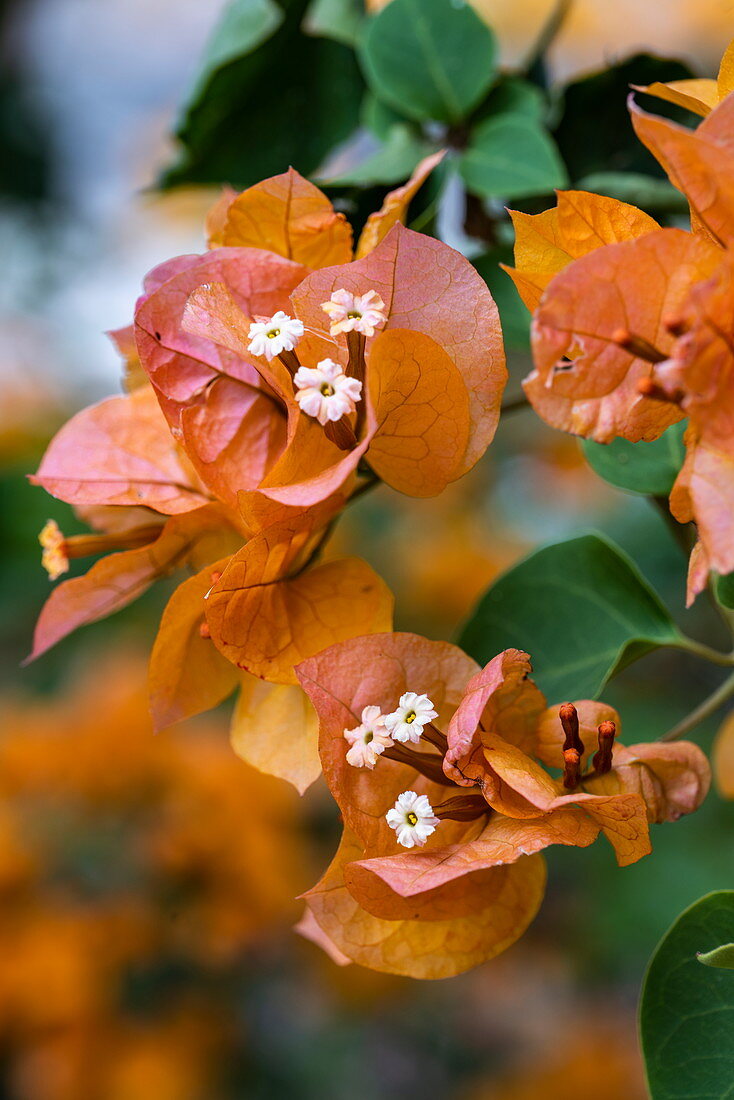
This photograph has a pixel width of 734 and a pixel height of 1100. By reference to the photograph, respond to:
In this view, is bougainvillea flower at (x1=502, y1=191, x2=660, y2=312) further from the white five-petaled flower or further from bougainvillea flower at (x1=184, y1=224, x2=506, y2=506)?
the white five-petaled flower

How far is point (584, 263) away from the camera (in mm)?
316

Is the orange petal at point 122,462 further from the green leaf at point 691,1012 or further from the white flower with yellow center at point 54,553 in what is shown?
the green leaf at point 691,1012

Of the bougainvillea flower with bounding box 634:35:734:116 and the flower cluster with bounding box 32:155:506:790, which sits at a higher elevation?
the bougainvillea flower with bounding box 634:35:734:116

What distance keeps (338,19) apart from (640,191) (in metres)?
0.30

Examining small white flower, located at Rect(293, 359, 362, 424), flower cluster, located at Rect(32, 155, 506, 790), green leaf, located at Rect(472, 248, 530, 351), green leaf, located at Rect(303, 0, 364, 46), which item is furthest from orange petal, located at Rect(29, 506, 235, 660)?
green leaf, located at Rect(303, 0, 364, 46)

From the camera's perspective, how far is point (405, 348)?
38 cm

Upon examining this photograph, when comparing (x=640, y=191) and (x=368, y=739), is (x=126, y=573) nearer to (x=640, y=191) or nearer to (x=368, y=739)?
(x=368, y=739)

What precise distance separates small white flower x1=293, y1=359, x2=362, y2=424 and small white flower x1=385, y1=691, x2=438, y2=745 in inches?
4.2

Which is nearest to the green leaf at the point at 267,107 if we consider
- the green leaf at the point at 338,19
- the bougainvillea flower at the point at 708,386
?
the green leaf at the point at 338,19

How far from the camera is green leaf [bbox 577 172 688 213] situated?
561 millimetres

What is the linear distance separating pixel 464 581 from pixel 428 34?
1238mm

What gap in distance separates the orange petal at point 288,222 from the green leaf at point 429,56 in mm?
196

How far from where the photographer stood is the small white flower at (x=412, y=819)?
36 cm

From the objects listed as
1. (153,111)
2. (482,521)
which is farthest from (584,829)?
(153,111)
